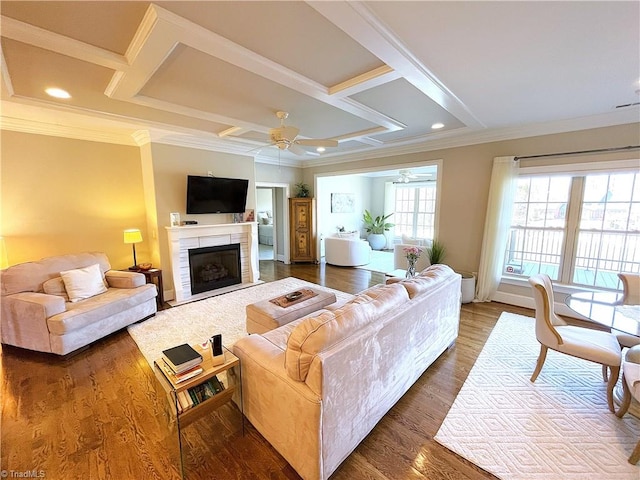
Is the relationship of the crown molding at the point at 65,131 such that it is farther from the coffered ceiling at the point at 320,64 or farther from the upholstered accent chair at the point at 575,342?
the upholstered accent chair at the point at 575,342

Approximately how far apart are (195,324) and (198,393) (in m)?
2.04

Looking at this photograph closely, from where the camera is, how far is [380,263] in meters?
7.12

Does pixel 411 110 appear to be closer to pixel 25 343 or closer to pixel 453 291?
pixel 453 291

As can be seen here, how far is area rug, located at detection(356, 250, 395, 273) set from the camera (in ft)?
21.2

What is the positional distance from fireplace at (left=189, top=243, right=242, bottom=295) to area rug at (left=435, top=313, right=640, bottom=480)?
4.18 metres

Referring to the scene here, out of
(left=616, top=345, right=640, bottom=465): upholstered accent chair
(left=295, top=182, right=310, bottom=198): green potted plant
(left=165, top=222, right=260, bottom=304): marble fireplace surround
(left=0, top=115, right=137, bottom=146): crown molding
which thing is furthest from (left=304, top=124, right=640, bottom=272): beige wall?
(left=0, top=115, right=137, bottom=146): crown molding

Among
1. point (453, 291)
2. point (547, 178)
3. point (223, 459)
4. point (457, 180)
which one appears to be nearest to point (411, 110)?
point (457, 180)

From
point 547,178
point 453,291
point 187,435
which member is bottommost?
point 187,435

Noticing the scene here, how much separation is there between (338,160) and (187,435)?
18.6ft

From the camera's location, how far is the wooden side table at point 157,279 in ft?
13.2

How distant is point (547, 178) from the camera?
386 centimetres

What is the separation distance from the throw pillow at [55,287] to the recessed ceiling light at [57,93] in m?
2.08

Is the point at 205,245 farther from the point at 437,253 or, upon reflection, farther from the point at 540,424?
the point at 540,424

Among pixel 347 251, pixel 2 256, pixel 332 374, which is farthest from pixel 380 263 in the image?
pixel 2 256
